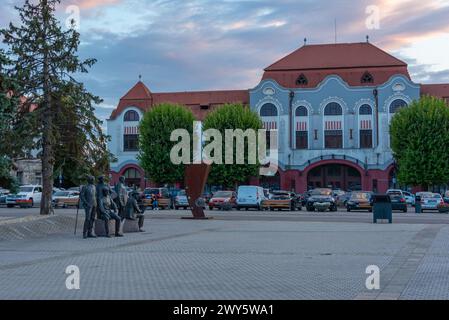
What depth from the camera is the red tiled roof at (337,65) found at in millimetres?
71938

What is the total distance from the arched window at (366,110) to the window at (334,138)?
315 centimetres

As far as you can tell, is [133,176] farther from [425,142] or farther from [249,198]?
[425,142]

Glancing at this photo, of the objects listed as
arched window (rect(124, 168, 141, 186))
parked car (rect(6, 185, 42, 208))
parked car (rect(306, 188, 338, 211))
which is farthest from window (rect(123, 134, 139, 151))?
parked car (rect(306, 188, 338, 211))

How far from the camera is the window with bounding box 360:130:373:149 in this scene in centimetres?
7038

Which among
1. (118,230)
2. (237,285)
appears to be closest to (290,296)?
(237,285)

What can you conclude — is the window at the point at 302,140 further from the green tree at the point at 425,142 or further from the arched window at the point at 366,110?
the green tree at the point at 425,142

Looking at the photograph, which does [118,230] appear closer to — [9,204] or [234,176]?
[9,204]

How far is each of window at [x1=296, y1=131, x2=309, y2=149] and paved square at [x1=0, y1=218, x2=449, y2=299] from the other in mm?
49604

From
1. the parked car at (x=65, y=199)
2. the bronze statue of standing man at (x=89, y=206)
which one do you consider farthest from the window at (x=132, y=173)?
the bronze statue of standing man at (x=89, y=206)

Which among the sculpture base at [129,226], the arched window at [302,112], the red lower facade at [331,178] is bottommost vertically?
the sculpture base at [129,226]

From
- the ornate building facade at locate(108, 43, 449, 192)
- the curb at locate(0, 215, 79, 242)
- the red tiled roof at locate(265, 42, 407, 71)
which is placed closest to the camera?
the curb at locate(0, 215, 79, 242)

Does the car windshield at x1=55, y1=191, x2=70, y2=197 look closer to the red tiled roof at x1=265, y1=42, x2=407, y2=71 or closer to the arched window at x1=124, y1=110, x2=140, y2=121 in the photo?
the arched window at x1=124, y1=110, x2=140, y2=121

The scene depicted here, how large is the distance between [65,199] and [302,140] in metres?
30.3

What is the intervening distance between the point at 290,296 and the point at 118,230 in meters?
12.9
